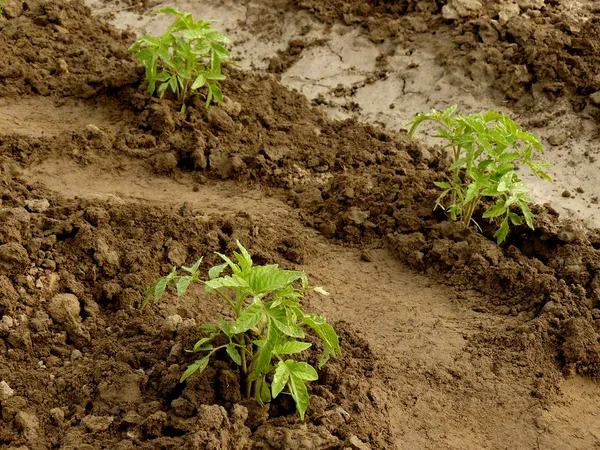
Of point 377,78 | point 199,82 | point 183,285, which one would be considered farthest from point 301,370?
point 377,78

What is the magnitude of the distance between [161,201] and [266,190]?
751mm

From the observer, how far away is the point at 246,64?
675cm

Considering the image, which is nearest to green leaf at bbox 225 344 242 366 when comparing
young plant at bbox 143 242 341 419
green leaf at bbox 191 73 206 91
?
young plant at bbox 143 242 341 419

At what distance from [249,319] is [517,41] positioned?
4.07 m

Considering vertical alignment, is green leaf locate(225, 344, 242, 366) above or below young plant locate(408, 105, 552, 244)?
below

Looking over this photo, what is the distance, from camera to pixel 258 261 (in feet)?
15.0

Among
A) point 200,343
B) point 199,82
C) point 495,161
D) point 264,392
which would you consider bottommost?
point 264,392

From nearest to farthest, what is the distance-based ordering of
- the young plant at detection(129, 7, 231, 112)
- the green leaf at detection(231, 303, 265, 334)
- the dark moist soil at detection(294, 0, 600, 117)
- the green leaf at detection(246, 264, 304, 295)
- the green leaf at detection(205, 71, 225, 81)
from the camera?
the green leaf at detection(231, 303, 265, 334), the green leaf at detection(246, 264, 304, 295), the young plant at detection(129, 7, 231, 112), the green leaf at detection(205, 71, 225, 81), the dark moist soil at detection(294, 0, 600, 117)

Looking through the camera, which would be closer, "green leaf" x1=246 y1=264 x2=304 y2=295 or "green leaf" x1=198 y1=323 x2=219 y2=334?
"green leaf" x1=246 y1=264 x2=304 y2=295

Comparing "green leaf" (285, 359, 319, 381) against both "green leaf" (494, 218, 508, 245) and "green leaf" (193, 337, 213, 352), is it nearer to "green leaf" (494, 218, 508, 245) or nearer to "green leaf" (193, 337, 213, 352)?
"green leaf" (193, 337, 213, 352)

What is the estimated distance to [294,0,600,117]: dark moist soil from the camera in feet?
19.9

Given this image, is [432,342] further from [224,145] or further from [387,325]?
[224,145]

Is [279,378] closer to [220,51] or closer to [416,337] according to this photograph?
[416,337]

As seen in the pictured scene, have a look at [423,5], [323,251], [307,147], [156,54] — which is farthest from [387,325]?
[423,5]
